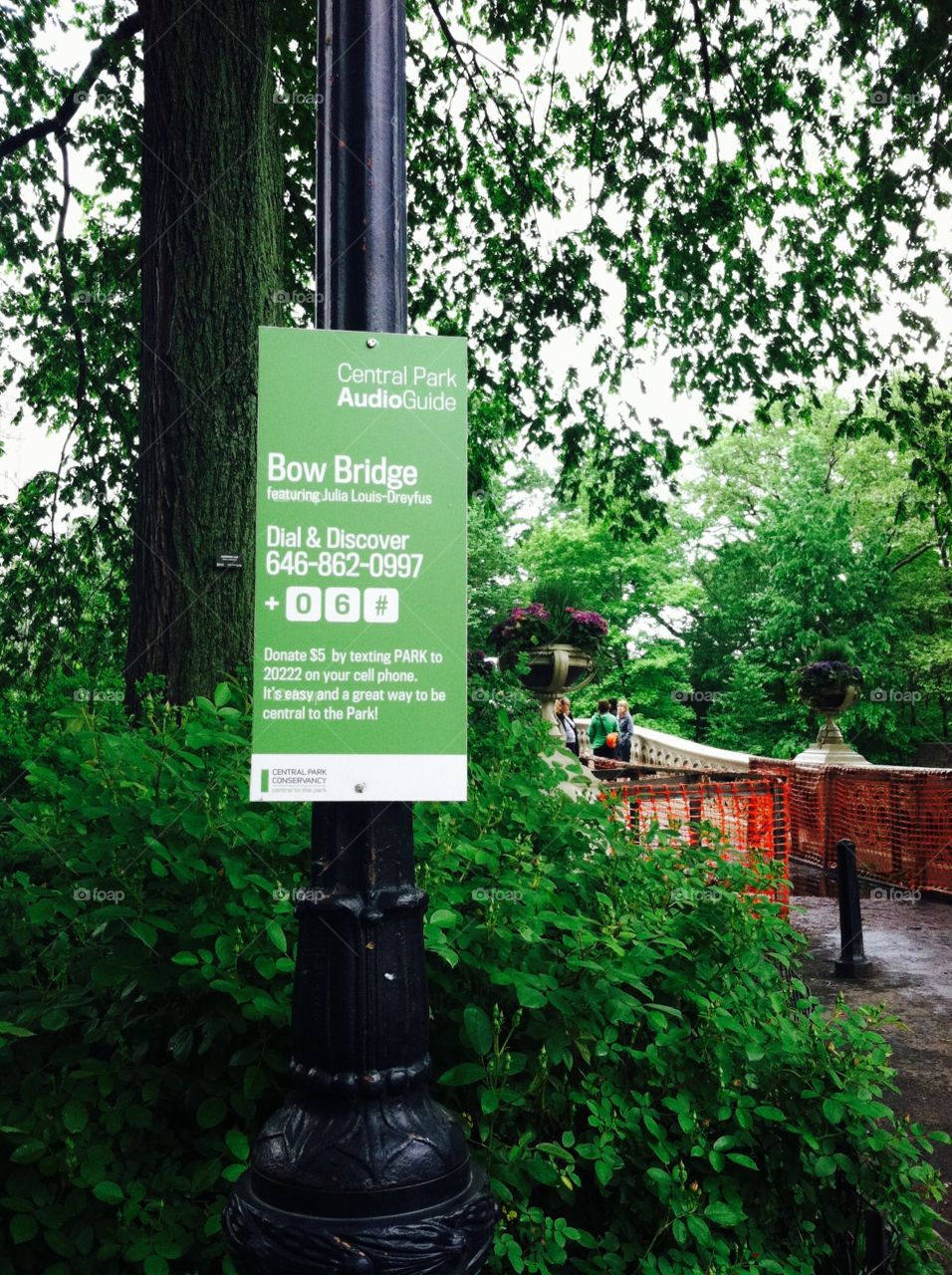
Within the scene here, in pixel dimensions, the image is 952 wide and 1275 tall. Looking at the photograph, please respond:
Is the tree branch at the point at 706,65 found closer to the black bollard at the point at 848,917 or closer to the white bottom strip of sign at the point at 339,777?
the black bollard at the point at 848,917

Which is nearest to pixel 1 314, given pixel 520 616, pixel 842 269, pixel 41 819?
pixel 520 616

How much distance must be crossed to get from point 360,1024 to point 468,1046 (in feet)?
3.26

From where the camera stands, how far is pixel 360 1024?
2.00 meters

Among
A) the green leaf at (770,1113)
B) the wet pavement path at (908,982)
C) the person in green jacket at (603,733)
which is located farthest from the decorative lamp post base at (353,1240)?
the person in green jacket at (603,733)

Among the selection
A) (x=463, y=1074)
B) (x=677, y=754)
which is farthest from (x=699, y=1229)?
(x=677, y=754)

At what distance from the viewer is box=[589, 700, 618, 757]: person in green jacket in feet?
69.4

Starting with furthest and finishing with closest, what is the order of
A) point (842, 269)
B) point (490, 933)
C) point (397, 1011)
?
point (842, 269)
point (490, 933)
point (397, 1011)

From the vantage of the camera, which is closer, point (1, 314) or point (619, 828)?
point (619, 828)

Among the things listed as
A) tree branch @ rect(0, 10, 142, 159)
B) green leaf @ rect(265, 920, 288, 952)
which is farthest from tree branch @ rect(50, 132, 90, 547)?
green leaf @ rect(265, 920, 288, 952)

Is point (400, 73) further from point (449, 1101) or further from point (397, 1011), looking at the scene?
point (449, 1101)

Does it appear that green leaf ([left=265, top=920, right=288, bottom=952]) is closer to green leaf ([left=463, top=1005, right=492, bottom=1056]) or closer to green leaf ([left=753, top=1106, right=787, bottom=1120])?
green leaf ([left=463, top=1005, right=492, bottom=1056])

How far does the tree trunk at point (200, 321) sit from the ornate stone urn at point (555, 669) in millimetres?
6722

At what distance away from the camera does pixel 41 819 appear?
10.1 feet

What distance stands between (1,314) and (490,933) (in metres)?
10.5
